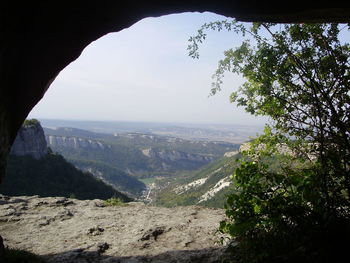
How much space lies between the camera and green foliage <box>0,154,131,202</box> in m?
77.1

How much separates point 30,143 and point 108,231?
102m

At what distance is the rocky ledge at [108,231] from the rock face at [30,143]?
90.8 meters

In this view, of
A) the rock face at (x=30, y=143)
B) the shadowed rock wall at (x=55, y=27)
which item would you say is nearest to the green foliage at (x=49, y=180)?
the rock face at (x=30, y=143)

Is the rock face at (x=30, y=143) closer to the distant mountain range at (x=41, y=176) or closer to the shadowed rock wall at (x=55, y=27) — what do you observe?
the distant mountain range at (x=41, y=176)

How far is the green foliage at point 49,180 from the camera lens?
7710 centimetres

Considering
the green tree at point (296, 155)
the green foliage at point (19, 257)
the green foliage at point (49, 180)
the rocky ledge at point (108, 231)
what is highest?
the green tree at point (296, 155)

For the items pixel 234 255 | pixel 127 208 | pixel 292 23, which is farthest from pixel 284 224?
pixel 127 208

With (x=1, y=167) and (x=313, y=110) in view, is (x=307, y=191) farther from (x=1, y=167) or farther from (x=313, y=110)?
(x=1, y=167)

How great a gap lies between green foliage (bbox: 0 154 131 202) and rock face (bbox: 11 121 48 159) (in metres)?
2.47

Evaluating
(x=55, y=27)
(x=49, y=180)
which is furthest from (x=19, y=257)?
(x=49, y=180)

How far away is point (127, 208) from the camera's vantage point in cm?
1561

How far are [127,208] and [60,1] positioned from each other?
11.3 m

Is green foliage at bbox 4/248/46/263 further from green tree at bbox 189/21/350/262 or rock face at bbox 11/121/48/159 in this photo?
rock face at bbox 11/121/48/159

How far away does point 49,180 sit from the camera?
A: 88062mm
